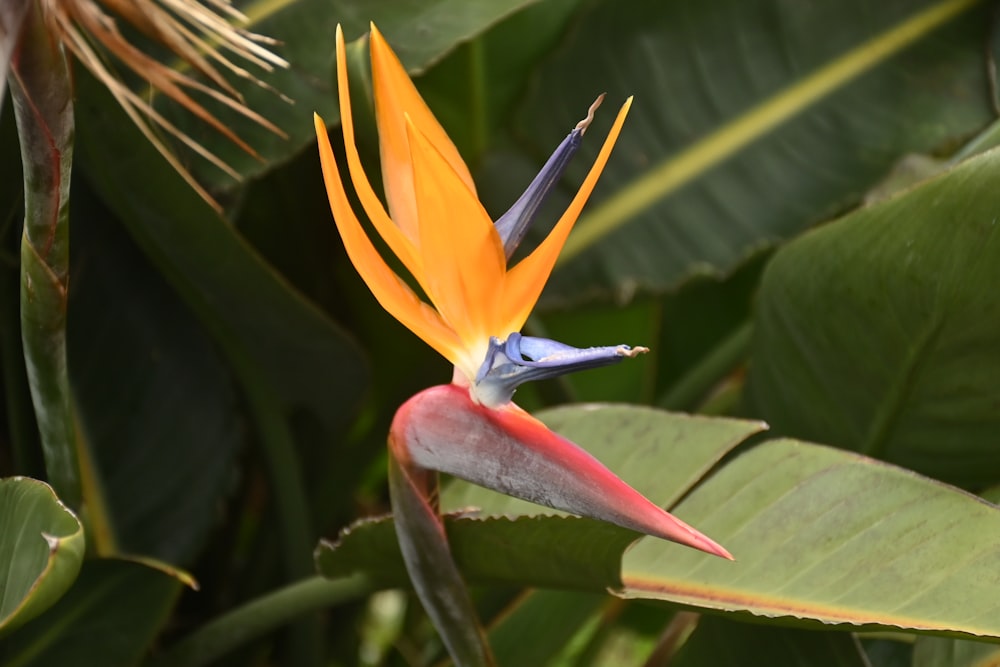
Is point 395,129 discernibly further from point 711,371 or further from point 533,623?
point 711,371

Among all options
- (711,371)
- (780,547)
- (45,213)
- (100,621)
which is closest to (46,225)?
(45,213)

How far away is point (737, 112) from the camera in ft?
2.73

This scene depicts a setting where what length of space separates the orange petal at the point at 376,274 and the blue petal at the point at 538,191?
0.13 ft

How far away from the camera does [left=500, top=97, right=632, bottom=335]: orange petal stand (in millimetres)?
342

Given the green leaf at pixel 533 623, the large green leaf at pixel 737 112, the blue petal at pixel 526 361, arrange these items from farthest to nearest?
the large green leaf at pixel 737 112 → the green leaf at pixel 533 623 → the blue petal at pixel 526 361

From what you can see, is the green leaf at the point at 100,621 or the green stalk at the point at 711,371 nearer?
the green leaf at the point at 100,621

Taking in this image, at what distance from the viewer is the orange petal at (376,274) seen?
336mm

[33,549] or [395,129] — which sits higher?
[395,129]

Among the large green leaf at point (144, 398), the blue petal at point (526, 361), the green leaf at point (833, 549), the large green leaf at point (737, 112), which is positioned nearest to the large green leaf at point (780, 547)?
the green leaf at point (833, 549)

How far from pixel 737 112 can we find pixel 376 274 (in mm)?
575

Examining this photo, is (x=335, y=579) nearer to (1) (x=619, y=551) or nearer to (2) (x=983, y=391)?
(1) (x=619, y=551)

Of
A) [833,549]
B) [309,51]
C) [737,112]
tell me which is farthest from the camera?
[737,112]

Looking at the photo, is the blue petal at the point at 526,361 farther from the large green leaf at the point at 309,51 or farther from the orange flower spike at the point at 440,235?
the large green leaf at the point at 309,51

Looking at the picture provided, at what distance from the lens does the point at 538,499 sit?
1.14 ft
